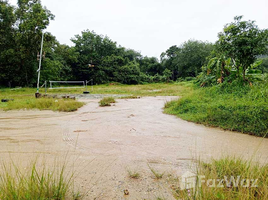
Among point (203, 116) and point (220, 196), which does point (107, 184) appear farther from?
point (203, 116)

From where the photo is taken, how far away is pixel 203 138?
3.85m

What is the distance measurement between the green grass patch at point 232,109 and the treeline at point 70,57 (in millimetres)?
2454

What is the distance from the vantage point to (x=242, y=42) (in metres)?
6.52

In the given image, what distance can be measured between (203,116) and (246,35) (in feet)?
12.6

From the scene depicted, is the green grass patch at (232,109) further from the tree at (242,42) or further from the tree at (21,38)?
the tree at (21,38)

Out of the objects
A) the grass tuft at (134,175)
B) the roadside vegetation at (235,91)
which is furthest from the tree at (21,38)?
the grass tuft at (134,175)

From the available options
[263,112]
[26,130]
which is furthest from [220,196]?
[26,130]

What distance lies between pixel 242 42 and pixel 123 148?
20.6ft

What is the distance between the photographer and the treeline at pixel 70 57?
60.1 ft

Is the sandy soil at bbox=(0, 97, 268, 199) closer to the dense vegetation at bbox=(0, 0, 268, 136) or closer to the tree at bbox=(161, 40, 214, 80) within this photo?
the dense vegetation at bbox=(0, 0, 268, 136)

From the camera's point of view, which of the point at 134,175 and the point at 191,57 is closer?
the point at 134,175

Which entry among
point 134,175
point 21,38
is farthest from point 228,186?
point 21,38

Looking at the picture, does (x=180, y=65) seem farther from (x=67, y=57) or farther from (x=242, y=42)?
(x=242, y=42)

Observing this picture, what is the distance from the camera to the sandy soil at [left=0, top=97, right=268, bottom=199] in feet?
6.92
